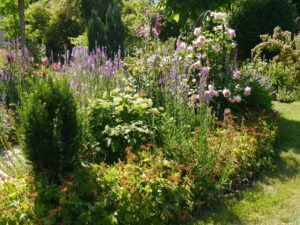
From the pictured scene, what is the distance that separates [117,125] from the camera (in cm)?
363

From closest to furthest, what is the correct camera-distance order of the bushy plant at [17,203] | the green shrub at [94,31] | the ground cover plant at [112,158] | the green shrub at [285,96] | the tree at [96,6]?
the bushy plant at [17,203] → the ground cover plant at [112,158] → the green shrub at [285,96] → the green shrub at [94,31] → the tree at [96,6]

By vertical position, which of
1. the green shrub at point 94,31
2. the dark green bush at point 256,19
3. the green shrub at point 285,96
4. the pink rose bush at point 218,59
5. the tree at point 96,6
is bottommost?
the green shrub at point 285,96

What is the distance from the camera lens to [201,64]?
499 cm

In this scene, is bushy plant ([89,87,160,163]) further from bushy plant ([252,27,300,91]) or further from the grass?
bushy plant ([252,27,300,91])

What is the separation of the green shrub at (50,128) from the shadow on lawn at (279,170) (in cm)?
146

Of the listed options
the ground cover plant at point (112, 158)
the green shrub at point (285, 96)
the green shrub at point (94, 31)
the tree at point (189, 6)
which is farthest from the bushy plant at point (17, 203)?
the green shrub at point (94, 31)

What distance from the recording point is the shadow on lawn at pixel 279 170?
9.59ft

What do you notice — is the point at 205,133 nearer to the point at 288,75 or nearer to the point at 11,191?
the point at 11,191

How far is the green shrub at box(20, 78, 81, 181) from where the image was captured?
2477mm

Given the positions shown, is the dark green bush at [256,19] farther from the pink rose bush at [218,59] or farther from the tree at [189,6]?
the pink rose bush at [218,59]

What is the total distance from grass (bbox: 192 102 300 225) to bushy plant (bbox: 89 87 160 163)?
1.18 m


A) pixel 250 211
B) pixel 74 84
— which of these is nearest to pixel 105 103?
pixel 74 84

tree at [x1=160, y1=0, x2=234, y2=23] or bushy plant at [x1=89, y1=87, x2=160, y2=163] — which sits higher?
tree at [x1=160, y1=0, x2=234, y2=23]

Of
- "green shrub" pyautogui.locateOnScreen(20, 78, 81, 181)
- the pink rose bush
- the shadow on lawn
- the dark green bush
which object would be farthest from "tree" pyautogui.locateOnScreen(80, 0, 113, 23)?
"green shrub" pyautogui.locateOnScreen(20, 78, 81, 181)
